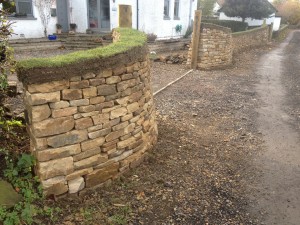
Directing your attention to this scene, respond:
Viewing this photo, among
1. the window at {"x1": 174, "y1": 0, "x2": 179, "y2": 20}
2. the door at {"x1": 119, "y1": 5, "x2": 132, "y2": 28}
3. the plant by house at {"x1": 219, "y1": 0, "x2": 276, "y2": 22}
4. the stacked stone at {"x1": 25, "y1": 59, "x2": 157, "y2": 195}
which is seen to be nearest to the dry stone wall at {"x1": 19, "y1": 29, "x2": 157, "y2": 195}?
the stacked stone at {"x1": 25, "y1": 59, "x2": 157, "y2": 195}

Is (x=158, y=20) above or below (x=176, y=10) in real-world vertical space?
below

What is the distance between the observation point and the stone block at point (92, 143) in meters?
3.84

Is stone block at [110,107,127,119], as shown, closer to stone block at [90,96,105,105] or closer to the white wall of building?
stone block at [90,96,105,105]

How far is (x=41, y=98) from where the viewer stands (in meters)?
3.35

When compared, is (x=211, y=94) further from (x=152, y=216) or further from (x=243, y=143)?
(x=152, y=216)

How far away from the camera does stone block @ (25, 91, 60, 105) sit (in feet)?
10.9

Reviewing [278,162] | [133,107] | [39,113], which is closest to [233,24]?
[278,162]

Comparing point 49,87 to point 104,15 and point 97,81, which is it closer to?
point 97,81

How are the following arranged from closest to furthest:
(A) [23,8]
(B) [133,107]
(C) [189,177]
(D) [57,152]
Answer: (D) [57,152] < (B) [133,107] < (C) [189,177] < (A) [23,8]

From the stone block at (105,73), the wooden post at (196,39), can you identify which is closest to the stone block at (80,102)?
the stone block at (105,73)

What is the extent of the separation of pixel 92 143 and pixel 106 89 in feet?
2.52

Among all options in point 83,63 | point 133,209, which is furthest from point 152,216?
point 83,63

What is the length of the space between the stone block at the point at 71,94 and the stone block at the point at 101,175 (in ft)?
3.73

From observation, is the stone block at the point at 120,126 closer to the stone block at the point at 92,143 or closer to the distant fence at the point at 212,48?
the stone block at the point at 92,143
